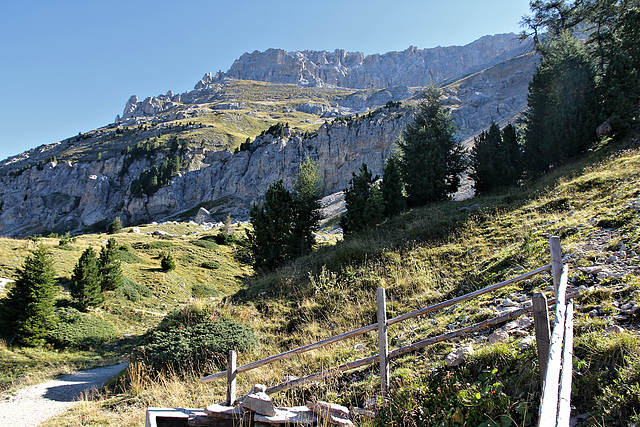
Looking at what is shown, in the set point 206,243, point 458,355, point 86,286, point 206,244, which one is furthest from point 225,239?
point 458,355

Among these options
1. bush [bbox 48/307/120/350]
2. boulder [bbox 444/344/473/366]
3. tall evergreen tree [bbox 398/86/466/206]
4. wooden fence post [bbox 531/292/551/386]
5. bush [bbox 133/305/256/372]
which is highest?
tall evergreen tree [bbox 398/86/466/206]

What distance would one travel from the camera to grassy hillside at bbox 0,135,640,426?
3.82 meters

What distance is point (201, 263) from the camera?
103 ft

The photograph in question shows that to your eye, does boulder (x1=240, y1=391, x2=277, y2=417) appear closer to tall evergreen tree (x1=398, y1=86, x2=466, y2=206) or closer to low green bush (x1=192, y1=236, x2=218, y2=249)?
tall evergreen tree (x1=398, y1=86, x2=466, y2=206)

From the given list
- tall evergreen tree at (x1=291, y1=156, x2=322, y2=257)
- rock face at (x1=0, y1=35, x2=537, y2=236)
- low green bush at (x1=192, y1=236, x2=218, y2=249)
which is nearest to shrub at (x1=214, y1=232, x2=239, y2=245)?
low green bush at (x1=192, y1=236, x2=218, y2=249)

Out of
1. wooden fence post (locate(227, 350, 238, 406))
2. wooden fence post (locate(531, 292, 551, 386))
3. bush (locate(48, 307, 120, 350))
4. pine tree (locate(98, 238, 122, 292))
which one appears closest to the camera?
wooden fence post (locate(531, 292, 551, 386))

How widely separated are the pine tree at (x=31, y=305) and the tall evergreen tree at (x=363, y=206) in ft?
52.8

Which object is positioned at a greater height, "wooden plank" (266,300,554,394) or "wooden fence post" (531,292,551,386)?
"wooden fence post" (531,292,551,386)

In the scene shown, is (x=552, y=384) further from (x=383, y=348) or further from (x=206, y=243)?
(x=206, y=243)

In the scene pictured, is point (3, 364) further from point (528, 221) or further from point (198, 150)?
point (198, 150)

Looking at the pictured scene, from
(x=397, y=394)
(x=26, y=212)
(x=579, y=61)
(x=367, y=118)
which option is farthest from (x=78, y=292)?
(x=26, y=212)

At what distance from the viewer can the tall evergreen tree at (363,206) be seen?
19.7 meters

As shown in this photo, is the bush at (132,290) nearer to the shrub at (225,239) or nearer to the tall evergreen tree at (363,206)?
the tall evergreen tree at (363,206)

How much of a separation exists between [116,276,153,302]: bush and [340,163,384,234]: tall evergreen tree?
1457cm
